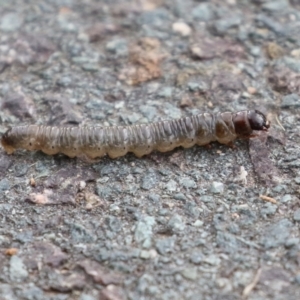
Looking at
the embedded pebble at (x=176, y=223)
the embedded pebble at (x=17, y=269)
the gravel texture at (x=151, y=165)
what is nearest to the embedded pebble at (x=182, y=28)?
the gravel texture at (x=151, y=165)

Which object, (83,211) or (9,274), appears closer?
(9,274)

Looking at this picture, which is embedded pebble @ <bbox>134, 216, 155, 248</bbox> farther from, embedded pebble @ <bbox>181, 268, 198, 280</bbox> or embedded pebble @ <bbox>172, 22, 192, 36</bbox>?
embedded pebble @ <bbox>172, 22, 192, 36</bbox>

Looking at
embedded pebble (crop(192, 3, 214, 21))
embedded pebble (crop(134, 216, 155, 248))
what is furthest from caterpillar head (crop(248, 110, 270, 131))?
embedded pebble (crop(192, 3, 214, 21))

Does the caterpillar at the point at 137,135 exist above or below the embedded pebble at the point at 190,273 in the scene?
above

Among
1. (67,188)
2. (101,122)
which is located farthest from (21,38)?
(67,188)

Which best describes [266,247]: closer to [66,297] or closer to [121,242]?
[121,242]

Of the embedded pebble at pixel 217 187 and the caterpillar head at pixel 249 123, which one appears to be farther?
the caterpillar head at pixel 249 123

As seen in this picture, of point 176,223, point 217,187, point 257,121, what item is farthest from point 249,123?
point 176,223

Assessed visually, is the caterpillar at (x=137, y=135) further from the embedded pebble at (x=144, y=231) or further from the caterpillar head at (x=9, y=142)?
the embedded pebble at (x=144, y=231)
